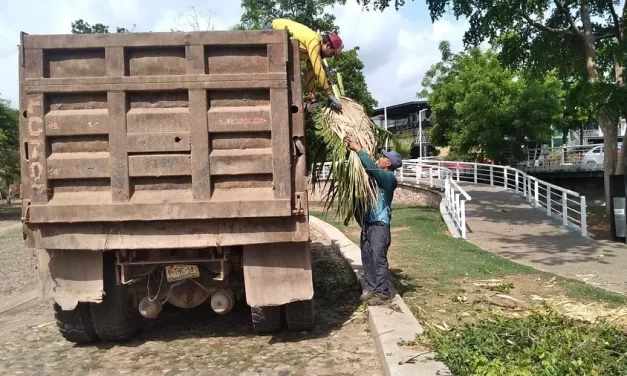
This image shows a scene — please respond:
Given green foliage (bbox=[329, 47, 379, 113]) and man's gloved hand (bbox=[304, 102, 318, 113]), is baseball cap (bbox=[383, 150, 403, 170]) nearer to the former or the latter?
man's gloved hand (bbox=[304, 102, 318, 113])

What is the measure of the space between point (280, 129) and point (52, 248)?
6.96 ft

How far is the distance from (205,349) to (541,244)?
9.68 meters

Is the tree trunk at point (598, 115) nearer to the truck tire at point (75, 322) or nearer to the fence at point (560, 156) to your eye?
the fence at point (560, 156)

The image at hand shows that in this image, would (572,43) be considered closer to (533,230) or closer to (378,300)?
(533,230)

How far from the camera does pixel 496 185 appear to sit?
25.4m

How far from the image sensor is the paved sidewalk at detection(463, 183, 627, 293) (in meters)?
9.50

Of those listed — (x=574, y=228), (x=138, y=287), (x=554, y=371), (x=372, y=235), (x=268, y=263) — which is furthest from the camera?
(x=574, y=228)

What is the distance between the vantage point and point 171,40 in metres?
4.68

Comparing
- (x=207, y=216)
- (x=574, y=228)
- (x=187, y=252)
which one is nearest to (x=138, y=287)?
(x=187, y=252)

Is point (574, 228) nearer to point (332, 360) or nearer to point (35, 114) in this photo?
point (332, 360)

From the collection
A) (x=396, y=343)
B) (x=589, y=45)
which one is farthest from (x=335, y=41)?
(x=589, y=45)

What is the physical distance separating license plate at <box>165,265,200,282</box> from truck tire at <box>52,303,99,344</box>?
0.91m

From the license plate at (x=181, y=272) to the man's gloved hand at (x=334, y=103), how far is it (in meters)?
2.17

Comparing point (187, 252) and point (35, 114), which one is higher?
point (35, 114)
